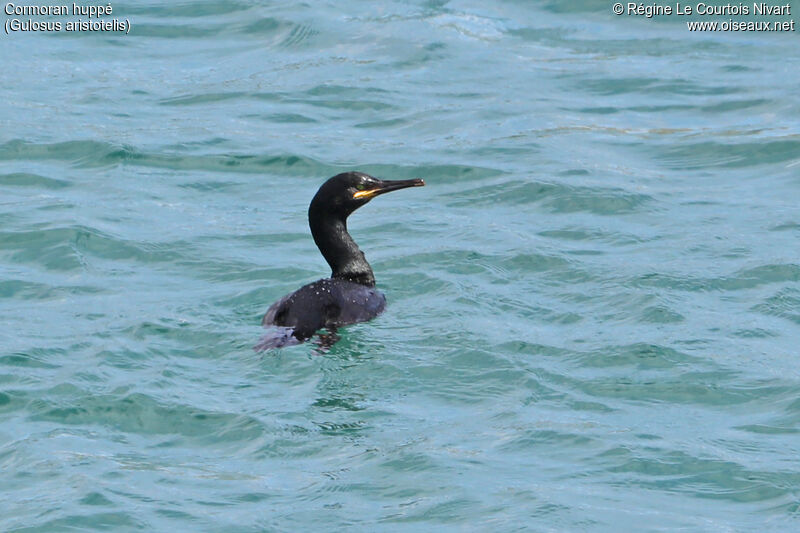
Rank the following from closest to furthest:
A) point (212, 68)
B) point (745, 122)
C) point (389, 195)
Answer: point (389, 195)
point (745, 122)
point (212, 68)

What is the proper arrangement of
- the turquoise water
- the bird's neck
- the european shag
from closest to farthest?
the turquoise water, the european shag, the bird's neck

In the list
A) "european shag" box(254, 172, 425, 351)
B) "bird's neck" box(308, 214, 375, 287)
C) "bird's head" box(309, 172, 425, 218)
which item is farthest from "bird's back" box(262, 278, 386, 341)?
"bird's head" box(309, 172, 425, 218)

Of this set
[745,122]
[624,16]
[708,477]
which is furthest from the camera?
[624,16]

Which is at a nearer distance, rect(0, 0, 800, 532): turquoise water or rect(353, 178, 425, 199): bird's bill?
rect(0, 0, 800, 532): turquoise water

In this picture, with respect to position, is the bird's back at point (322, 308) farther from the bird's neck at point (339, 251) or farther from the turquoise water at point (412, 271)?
the bird's neck at point (339, 251)

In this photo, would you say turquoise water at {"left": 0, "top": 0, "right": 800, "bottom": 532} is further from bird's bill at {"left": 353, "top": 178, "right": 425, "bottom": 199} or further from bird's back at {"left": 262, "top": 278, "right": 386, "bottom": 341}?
bird's bill at {"left": 353, "top": 178, "right": 425, "bottom": 199}

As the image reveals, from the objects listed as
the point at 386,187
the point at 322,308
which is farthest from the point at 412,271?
the point at 322,308

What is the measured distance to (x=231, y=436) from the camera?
8180 mm

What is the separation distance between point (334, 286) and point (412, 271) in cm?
125

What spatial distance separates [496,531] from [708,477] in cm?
125

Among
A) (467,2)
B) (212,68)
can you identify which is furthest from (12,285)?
(467,2)

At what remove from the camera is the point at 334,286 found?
32.8 ft

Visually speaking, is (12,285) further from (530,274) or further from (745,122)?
(745,122)

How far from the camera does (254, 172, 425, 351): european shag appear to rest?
9.61m
